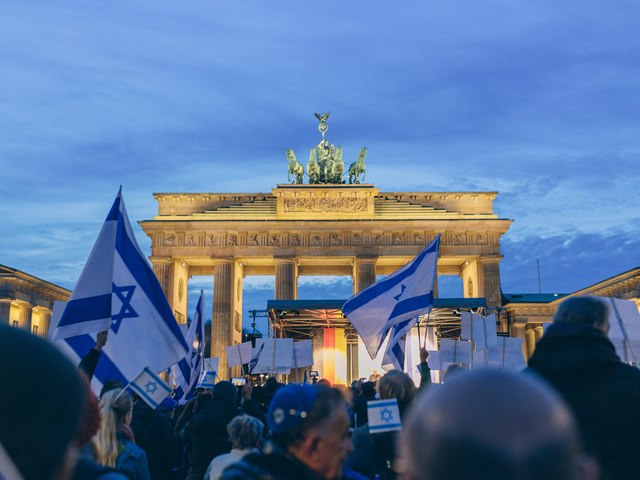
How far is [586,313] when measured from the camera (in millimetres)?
3955

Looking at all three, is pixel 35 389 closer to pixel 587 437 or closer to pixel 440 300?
pixel 587 437

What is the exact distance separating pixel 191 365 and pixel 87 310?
8.49 m

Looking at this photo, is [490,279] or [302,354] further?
[490,279]

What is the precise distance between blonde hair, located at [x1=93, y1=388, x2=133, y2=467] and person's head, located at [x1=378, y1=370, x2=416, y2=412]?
75.7 inches

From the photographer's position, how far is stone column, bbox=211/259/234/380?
5600 centimetres

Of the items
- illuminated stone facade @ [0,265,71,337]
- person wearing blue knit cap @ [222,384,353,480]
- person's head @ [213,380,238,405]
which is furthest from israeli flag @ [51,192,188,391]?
illuminated stone facade @ [0,265,71,337]

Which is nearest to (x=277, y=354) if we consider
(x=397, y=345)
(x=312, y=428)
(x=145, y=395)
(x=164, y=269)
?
(x=397, y=345)

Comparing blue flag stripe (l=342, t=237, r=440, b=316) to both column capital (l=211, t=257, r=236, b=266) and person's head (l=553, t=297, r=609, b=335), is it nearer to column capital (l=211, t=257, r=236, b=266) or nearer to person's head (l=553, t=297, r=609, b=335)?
person's head (l=553, t=297, r=609, b=335)

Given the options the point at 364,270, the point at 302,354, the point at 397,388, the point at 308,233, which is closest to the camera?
the point at 397,388

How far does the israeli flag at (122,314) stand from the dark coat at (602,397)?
4.65 meters

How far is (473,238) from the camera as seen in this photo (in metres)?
58.0

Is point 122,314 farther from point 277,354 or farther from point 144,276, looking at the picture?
Result: point 277,354

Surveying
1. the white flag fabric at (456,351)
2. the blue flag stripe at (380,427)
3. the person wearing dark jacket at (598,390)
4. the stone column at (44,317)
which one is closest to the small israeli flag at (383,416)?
the blue flag stripe at (380,427)

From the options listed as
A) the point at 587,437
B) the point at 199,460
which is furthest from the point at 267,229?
the point at 587,437
